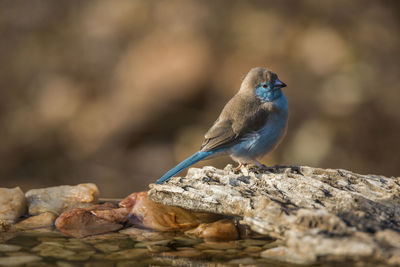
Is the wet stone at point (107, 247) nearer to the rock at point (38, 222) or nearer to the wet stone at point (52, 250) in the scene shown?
the wet stone at point (52, 250)

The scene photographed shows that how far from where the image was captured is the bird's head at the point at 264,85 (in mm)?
3904

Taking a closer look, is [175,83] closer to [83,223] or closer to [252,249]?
[83,223]

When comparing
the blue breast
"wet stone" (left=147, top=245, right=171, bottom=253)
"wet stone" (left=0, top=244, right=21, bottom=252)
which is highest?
the blue breast

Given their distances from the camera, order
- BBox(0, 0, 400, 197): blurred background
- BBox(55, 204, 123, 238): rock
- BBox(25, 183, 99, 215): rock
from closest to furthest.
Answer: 1. BBox(55, 204, 123, 238): rock
2. BBox(25, 183, 99, 215): rock
3. BBox(0, 0, 400, 197): blurred background

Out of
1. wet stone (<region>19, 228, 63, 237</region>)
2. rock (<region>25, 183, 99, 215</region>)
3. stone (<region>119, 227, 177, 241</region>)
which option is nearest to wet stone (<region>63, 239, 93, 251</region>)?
wet stone (<region>19, 228, 63, 237</region>)

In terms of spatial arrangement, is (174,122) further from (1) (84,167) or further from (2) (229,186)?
(2) (229,186)

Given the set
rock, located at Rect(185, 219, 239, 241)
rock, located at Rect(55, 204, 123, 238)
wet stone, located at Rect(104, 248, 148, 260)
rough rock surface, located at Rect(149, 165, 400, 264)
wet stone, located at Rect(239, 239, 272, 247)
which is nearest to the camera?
rough rock surface, located at Rect(149, 165, 400, 264)

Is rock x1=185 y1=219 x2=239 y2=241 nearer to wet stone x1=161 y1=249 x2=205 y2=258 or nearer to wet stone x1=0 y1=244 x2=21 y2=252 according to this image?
wet stone x1=161 y1=249 x2=205 y2=258

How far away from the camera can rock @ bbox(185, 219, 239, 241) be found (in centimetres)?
319

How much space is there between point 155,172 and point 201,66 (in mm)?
2051

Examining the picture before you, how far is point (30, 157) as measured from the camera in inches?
339

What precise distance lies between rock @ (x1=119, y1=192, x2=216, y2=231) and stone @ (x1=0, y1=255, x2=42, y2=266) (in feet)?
3.00

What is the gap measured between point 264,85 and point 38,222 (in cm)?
195

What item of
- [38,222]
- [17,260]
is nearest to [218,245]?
[17,260]
